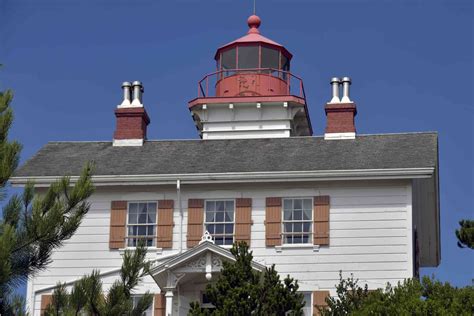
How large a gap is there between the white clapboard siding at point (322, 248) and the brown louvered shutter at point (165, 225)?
13 centimetres

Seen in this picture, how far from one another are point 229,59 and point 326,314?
14.9 m

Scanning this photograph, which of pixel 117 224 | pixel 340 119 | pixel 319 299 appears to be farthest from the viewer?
pixel 340 119

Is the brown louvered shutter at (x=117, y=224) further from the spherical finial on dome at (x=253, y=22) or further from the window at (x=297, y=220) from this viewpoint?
the spherical finial on dome at (x=253, y=22)

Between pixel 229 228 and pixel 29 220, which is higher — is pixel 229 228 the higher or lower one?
the higher one

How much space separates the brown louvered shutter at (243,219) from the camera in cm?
3061

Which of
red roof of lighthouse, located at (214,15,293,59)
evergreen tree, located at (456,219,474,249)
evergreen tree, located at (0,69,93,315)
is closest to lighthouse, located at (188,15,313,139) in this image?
red roof of lighthouse, located at (214,15,293,59)

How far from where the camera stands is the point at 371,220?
99.3 ft

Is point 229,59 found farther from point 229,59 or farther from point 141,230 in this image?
point 141,230

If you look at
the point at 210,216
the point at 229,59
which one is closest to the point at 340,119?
the point at 210,216

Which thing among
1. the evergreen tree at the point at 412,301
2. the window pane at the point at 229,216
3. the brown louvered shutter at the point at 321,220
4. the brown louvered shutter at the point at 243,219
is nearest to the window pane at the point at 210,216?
the window pane at the point at 229,216

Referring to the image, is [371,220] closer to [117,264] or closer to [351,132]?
[351,132]

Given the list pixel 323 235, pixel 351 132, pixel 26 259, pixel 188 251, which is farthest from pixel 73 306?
pixel 351 132

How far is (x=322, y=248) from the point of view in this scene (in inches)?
1192

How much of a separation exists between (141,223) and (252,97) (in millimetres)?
7083
